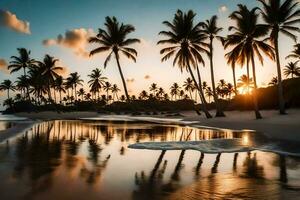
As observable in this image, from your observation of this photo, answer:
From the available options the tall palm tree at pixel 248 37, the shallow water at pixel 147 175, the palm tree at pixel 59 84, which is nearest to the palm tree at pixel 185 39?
the tall palm tree at pixel 248 37

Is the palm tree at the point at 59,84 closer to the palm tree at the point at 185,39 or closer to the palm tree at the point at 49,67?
the palm tree at the point at 49,67

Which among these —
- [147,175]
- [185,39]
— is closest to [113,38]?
[185,39]

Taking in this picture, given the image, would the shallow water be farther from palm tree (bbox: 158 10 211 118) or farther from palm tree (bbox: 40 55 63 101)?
palm tree (bbox: 40 55 63 101)

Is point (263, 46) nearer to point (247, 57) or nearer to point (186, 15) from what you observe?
point (247, 57)

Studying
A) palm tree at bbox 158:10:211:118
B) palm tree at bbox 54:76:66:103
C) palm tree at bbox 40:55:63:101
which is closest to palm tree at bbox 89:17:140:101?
palm tree at bbox 158:10:211:118

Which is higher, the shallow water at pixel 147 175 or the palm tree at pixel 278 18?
the palm tree at pixel 278 18

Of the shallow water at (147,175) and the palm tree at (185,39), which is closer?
the shallow water at (147,175)

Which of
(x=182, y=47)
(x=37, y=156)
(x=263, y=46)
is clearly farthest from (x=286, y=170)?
(x=182, y=47)

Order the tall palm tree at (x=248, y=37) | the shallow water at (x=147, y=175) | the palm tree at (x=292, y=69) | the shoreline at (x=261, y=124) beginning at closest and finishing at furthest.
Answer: the shallow water at (x=147, y=175), the shoreline at (x=261, y=124), the tall palm tree at (x=248, y=37), the palm tree at (x=292, y=69)

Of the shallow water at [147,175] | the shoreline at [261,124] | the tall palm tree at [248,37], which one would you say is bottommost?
the shallow water at [147,175]

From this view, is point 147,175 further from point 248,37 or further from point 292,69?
point 292,69

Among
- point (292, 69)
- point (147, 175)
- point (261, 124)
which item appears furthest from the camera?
→ point (292, 69)

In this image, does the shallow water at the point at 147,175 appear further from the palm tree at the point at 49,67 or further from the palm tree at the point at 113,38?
the palm tree at the point at 49,67

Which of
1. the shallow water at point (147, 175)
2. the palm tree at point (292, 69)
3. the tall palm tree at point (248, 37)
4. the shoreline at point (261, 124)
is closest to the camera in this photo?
the shallow water at point (147, 175)
